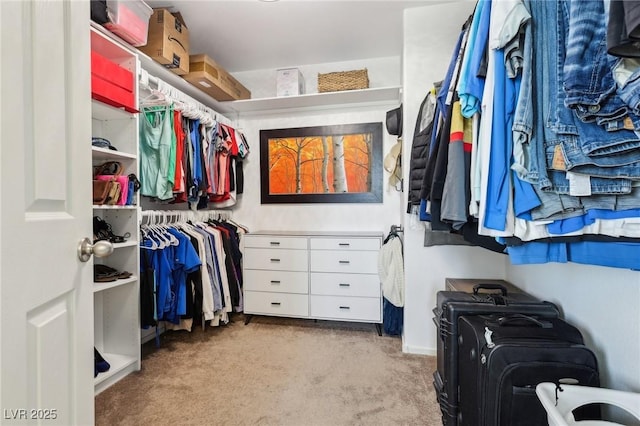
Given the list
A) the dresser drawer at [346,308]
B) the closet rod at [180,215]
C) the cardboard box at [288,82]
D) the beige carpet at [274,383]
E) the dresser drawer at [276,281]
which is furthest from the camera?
the cardboard box at [288,82]

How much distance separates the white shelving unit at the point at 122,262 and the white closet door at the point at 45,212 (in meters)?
1.18

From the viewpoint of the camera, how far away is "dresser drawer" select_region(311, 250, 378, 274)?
2414 mm

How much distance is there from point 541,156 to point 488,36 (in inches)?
17.5

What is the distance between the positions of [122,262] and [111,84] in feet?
3.45

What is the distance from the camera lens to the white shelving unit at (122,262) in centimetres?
180

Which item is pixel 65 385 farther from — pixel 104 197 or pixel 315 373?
pixel 315 373

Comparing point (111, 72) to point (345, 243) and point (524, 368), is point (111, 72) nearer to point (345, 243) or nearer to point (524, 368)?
point (345, 243)

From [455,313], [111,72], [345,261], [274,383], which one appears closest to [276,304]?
[345,261]

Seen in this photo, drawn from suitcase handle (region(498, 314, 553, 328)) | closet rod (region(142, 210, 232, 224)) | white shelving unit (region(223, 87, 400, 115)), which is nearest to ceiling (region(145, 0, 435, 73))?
white shelving unit (region(223, 87, 400, 115))

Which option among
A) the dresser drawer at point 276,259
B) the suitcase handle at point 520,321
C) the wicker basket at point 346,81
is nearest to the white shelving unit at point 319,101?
the wicker basket at point 346,81

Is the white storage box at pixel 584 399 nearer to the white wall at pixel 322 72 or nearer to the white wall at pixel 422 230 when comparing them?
the white wall at pixel 422 230

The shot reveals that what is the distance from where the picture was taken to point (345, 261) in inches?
96.7

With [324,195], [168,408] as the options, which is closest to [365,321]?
[324,195]

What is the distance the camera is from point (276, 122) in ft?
10.1
